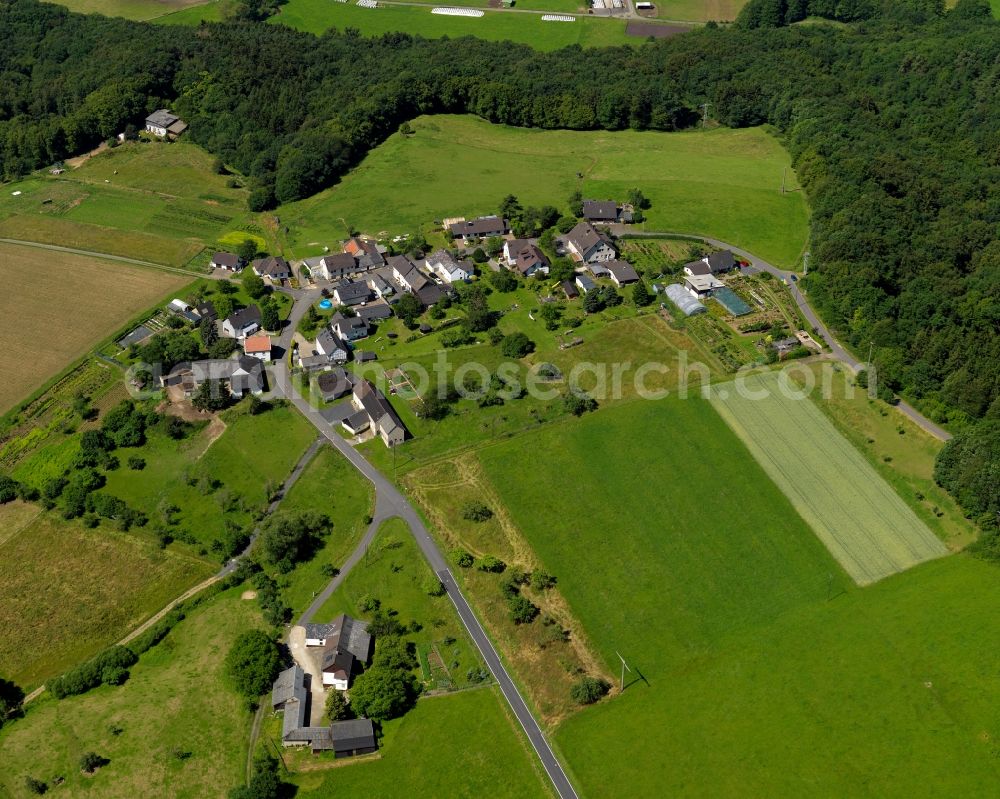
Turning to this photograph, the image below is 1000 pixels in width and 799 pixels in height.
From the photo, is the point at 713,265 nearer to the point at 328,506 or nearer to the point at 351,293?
the point at 351,293

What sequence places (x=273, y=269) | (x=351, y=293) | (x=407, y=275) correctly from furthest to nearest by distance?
(x=273, y=269), (x=407, y=275), (x=351, y=293)

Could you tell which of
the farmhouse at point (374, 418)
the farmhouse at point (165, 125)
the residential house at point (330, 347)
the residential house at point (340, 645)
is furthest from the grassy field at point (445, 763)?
the farmhouse at point (165, 125)

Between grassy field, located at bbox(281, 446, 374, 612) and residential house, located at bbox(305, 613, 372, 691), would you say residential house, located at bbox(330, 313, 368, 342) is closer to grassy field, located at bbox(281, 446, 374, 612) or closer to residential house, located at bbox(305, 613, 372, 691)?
grassy field, located at bbox(281, 446, 374, 612)

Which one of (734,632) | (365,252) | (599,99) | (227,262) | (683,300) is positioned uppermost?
(599,99)

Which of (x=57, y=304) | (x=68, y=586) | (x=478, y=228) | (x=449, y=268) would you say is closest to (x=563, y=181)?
(x=478, y=228)

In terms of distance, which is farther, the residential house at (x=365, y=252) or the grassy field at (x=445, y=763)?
the residential house at (x=365, y=252)

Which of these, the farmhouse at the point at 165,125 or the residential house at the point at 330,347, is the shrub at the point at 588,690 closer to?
the residential house at the point at 330,347
